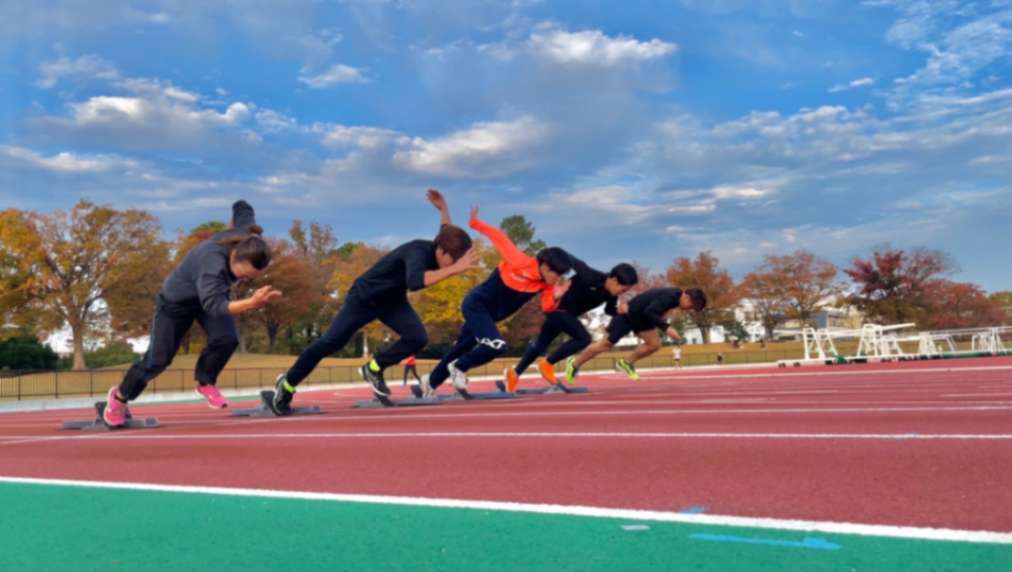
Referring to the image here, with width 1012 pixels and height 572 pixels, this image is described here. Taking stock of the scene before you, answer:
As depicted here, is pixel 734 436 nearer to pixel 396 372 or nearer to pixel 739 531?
pixel 739 531

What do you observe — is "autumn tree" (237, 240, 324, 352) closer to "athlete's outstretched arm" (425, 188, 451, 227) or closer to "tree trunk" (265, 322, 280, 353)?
"tree trunk" (265, 322, 280, 353)

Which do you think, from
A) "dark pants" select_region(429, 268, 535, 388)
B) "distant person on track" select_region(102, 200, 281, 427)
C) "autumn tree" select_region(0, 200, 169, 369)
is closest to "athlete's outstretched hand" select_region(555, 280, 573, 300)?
"dark pants" select_region(429, 268, 535, 388)

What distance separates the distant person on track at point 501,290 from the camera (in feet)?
32.3

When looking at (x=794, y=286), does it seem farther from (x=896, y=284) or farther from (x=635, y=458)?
(x=635, y=458)

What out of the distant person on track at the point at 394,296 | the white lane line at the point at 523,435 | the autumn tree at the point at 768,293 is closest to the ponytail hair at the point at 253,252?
the white lane line at the point at 523,435

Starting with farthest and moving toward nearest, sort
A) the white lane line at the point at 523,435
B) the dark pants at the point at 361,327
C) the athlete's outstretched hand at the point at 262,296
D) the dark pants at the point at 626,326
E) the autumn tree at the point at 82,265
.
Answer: the autumn tree at the point at 82,265, the dark pants at the point at 626,326, the dark pants at the point at 361,327, the athlete's outstretched hand at the point at 262,296, the white lane line at the point at 523,435

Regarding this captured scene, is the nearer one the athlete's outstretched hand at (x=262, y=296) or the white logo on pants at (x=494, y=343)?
the athlete's outstretched hand at (x=262, y=296)

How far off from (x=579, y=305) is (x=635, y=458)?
7.23 metres

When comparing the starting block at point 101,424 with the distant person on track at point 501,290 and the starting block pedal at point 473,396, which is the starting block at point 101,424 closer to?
the distant person on track at point 501,290

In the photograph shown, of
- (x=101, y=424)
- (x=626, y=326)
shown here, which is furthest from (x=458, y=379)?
(x=101, y=424)

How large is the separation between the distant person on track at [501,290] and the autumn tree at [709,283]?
183ft

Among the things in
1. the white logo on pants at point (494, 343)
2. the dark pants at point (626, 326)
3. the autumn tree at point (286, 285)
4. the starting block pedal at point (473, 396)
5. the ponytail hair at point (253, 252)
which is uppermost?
the autumn tree at point (286, 285)

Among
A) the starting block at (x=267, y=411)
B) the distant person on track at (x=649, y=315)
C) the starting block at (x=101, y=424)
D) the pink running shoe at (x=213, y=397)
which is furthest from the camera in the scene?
the distant person on track at (x=649, y=315)

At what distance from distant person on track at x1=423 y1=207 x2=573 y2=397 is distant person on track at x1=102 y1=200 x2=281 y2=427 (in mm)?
3063
